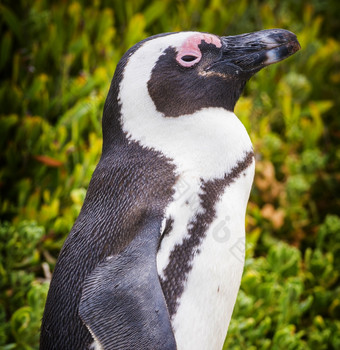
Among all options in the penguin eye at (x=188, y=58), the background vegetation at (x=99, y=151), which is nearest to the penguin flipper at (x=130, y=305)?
the penguin eye at (x=188, y=58)

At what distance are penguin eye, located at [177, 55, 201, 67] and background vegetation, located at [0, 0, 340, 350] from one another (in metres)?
0.90

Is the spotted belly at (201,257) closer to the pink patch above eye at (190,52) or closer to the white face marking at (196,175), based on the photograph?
the white face marking at (196,175)

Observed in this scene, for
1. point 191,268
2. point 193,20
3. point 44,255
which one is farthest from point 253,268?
point 193,20

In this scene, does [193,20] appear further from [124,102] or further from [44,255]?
[124,102]

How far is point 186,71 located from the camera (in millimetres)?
1128

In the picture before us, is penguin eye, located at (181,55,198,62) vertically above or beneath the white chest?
above

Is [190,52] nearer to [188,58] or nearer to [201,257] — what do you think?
[188,58]

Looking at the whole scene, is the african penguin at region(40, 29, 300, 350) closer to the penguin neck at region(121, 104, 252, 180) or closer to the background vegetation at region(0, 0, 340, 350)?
the penguin neck at region(121, 104, 252, 180)

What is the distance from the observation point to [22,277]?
179cm

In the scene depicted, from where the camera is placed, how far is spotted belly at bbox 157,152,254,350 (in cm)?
101

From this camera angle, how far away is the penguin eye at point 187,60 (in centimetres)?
112

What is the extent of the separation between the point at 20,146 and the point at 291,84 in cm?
170

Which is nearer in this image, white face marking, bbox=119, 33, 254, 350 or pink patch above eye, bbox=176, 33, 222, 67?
white face marking, bbox=119, 33, 254, 350

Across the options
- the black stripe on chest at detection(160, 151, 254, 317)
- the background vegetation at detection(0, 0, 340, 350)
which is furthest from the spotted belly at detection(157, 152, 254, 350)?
the background vegetation at detection(0, 0, 340, 350)
